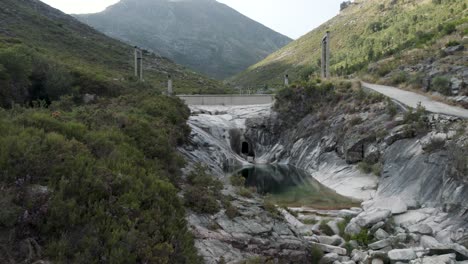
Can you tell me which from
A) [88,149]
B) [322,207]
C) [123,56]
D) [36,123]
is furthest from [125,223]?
[123,56]

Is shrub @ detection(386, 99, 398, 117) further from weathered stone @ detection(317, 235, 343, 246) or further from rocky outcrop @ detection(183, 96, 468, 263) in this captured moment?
weathered stone @ detection(317, 235, 343, 246)

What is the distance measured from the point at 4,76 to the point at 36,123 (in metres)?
15.1

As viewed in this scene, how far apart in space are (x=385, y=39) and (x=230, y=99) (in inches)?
1272

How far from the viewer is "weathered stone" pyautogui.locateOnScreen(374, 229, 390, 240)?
13551 millimetres

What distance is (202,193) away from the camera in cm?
1199

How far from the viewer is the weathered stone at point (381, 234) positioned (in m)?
13.6

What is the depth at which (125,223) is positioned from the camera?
7.73 meters

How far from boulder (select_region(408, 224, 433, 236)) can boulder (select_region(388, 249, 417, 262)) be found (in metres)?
2.04

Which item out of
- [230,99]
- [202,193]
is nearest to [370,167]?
[202,193]

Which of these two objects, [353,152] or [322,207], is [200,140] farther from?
[322,207]

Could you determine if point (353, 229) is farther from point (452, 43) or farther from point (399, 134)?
point (452, 43)

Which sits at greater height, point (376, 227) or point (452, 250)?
point (452, 250)

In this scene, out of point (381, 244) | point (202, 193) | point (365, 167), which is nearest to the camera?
point (202, 193)

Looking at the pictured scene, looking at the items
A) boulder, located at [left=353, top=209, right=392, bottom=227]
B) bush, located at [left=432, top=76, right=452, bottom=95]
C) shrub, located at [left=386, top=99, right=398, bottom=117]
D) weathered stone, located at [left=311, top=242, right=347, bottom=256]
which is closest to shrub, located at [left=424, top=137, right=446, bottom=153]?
boulder, located at [left=353, top=209, right=392, bottom=227]
